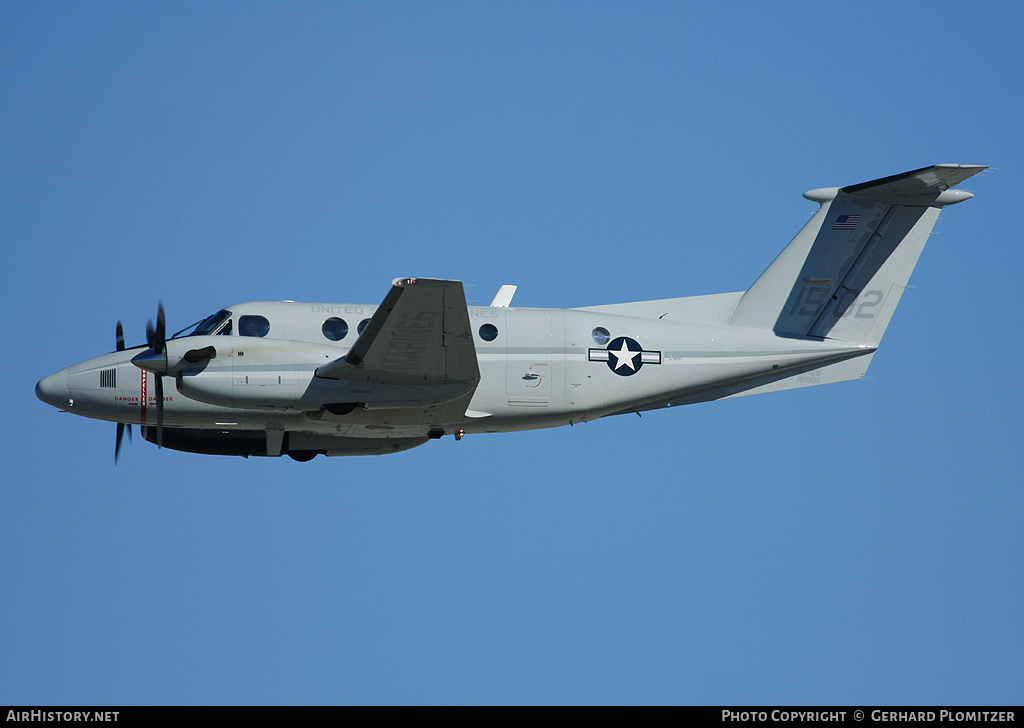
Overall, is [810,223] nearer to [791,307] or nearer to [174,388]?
[791,307]

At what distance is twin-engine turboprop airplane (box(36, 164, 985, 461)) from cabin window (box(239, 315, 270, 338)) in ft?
0.11

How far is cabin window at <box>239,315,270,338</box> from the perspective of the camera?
1692 cm

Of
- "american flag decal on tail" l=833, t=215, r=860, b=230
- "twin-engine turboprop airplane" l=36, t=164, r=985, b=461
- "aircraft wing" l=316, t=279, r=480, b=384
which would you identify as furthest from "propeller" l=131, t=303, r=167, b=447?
"american flag decal on tail" l=833, t=215, r=860, b=230

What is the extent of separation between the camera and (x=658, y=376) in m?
18.0

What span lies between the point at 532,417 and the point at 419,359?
8.90 feet

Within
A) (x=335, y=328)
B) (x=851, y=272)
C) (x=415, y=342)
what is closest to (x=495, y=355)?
(x=415, y=342)

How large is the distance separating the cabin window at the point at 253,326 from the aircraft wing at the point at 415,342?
1.49 m

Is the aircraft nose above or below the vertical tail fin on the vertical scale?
below

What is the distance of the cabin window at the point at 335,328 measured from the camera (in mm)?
17172

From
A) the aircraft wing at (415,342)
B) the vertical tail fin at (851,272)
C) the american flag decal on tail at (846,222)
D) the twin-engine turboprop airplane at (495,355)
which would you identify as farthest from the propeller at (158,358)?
the american flag decal on tail at (846,222)

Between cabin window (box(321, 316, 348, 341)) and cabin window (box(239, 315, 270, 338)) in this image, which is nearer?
cabin window (box(239, 315, 270, 338))

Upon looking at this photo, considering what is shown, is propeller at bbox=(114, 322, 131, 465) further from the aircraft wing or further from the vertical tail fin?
the vertical tail fin

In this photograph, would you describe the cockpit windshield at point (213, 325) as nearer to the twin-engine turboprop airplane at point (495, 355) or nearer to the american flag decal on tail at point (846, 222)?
the twin-engine turboprop airplane at point (495, 355)
